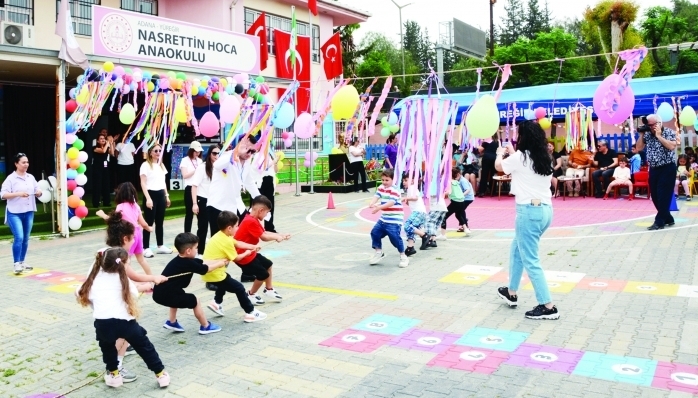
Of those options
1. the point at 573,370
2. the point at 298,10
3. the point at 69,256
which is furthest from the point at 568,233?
the point at 298,10

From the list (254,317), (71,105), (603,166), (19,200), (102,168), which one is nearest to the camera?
(254,317)

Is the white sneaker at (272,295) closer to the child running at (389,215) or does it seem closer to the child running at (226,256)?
the child running at (226,256)

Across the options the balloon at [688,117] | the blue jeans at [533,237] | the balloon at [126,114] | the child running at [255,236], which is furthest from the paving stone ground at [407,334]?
the balloon at [688,117]

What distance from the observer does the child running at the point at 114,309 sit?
4.25 metres

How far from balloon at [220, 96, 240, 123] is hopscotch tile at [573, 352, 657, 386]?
8.15 meters

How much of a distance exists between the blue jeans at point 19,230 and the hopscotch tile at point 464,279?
18.2ft

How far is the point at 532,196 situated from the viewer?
18.5 feet

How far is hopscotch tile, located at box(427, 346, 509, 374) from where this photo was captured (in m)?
4.56

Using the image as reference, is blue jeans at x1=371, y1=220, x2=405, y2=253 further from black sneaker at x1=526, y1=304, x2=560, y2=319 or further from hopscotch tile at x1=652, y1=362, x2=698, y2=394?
hopscotch tile at x1=652, y1=362, x2=698, y2=394

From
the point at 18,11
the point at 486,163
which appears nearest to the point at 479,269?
the point at 486,163

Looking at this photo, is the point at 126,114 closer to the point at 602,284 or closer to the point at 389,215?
Result: the point at 389,215

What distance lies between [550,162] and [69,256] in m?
7.49

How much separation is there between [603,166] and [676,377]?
42.0 ft

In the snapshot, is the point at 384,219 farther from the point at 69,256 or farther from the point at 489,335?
the point at 69,256
